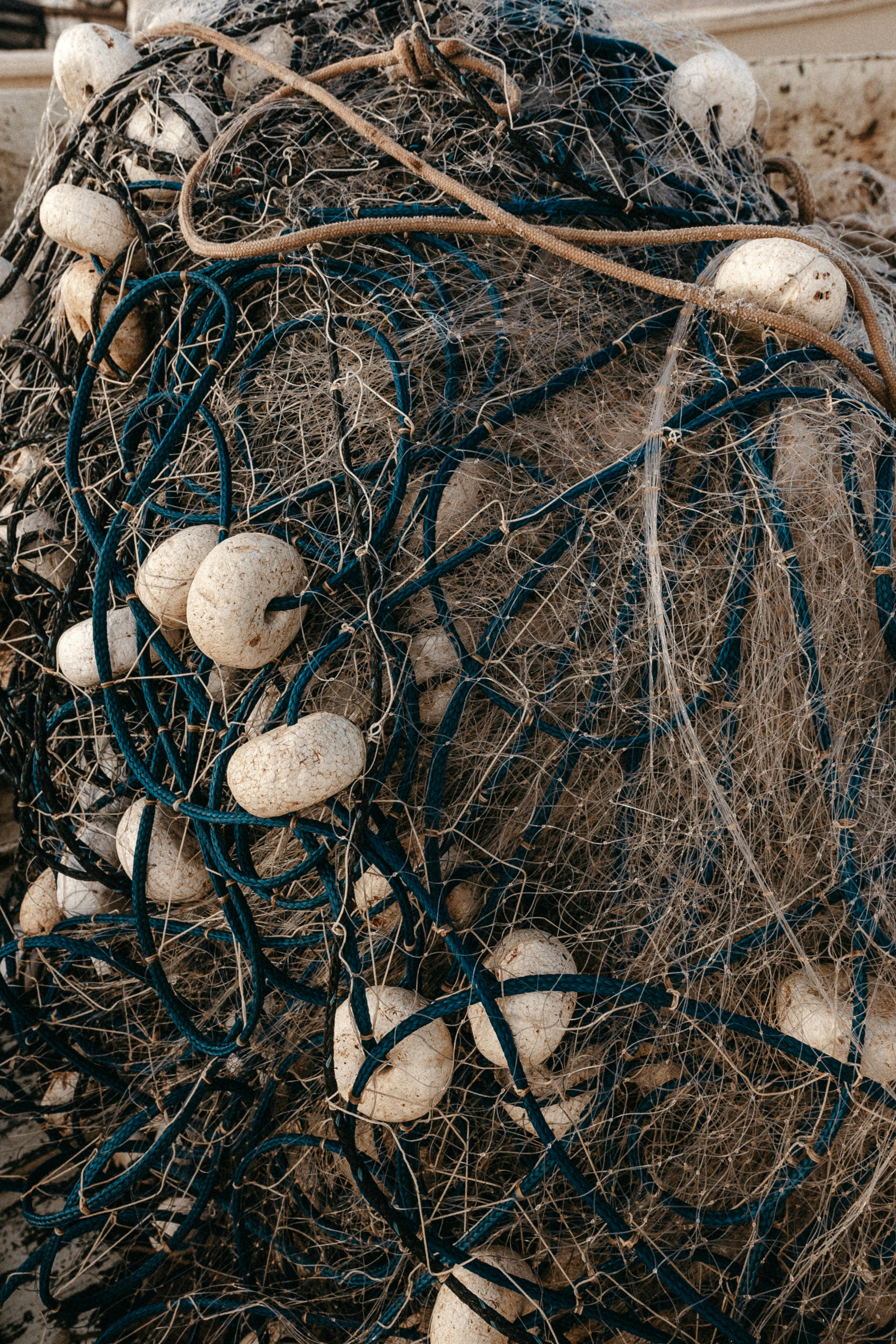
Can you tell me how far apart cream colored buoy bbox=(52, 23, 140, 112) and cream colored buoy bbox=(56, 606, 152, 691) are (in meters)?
0.82

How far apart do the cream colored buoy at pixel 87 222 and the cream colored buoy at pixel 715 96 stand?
0.79m

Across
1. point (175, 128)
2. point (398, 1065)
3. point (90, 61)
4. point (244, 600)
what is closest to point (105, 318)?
point (175, 128)

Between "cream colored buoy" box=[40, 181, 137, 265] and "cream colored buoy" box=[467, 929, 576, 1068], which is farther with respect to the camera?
"cream colored buoy" box=[40, 181, 137, 265]

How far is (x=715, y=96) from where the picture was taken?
1.28 meters

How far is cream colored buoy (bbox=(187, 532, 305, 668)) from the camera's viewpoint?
2.78 ft

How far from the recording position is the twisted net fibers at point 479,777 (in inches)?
35.4

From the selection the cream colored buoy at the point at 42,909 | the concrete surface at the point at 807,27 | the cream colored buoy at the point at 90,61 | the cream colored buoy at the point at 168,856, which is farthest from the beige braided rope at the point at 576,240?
the concrete surface at the point at 807,27

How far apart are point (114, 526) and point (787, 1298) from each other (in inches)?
42.2

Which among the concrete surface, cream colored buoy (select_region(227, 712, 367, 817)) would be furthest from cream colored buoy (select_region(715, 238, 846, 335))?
the concrete surface

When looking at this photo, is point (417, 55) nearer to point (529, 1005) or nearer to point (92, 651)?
point (92, 651)

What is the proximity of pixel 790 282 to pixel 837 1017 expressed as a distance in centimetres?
78

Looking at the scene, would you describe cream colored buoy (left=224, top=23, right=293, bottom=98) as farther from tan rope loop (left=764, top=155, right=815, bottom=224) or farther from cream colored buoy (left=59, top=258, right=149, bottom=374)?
tan rope loop (left=764, top=155, right=815, bottom=224)

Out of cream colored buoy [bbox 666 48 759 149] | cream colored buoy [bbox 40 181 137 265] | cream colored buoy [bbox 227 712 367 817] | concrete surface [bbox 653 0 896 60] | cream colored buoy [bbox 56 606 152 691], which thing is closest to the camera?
cream colored buoy [bbox 227 712 367 817]

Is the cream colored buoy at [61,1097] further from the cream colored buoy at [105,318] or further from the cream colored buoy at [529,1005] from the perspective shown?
the cream colored buoy at [105,318]
